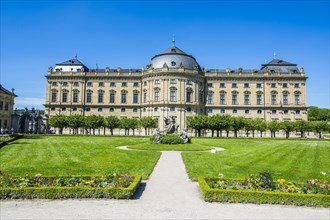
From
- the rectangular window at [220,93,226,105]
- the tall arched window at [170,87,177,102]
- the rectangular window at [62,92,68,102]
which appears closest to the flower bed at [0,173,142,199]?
the tall arched window at [170,87,177,102]

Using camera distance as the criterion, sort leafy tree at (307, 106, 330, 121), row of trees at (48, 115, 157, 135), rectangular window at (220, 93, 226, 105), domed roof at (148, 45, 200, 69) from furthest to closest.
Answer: leafy tree at (307, 106, 330, 121)
rectangular window at (220, 93, 226, 105)
domed roof at (148, 45, 200, 69)
row of trees at (48, 115, 157, 135)

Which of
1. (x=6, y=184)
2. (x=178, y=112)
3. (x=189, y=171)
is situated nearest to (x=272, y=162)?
(x=189, y=171)

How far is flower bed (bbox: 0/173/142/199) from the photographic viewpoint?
10.4 meters

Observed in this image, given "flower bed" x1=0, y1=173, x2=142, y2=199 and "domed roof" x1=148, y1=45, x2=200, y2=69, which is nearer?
"flower bed" x1=0, y1=173, x2=142, y2=199

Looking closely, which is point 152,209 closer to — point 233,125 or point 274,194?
point 274,194

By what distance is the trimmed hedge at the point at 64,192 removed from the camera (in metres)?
10.4

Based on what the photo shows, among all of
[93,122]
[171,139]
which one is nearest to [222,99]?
[93,122]

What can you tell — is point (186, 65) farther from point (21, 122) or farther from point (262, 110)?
point (21, 122)

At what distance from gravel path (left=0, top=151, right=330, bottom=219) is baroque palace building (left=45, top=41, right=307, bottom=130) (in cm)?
5618

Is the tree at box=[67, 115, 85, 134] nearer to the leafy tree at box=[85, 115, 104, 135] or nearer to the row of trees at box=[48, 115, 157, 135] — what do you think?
the row of trees at box=[48, 115, 157, 135]

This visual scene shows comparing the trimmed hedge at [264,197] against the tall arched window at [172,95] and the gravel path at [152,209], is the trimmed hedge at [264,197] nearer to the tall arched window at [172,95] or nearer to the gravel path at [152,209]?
the gravel path at [152,209]

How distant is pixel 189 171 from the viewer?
16188 millimetres

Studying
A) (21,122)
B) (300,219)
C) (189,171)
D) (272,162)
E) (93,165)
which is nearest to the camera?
(300,219)

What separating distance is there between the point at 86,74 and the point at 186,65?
28.1 metres
